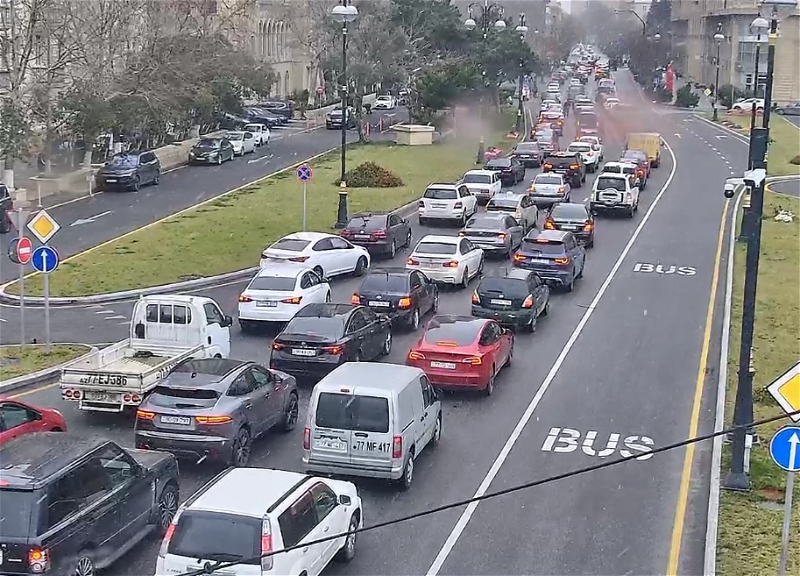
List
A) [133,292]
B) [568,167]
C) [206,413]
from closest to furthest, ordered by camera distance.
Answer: [206,413]
[133,292]
[568,167]

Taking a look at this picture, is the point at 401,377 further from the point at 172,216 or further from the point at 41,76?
the point at 41,76

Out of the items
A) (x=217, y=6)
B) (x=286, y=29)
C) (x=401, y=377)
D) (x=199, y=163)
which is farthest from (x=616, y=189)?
(x=286, y=29)

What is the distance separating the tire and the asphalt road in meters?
0.37

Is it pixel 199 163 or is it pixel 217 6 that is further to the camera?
pixel 217 6

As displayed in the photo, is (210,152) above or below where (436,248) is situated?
above

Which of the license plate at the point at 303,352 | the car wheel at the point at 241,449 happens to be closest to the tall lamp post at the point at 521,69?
the license plate at the point at 303,352

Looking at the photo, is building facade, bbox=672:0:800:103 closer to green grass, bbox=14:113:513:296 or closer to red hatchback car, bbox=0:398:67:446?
green grass, bbox=14:113:513:296

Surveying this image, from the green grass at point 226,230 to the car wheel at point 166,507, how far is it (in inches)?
576

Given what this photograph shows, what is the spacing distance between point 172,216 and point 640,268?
16.2 meters

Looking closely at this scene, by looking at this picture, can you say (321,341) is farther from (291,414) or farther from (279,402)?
(279,402)

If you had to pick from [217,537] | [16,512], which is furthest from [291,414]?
[16,512]

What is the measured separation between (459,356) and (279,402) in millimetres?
3753

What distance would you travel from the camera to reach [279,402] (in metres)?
16.9

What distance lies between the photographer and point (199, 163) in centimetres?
5616
